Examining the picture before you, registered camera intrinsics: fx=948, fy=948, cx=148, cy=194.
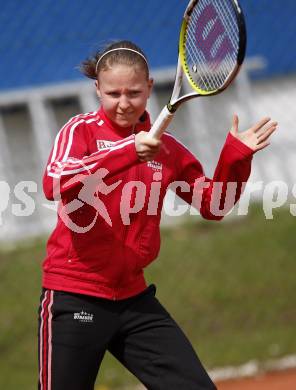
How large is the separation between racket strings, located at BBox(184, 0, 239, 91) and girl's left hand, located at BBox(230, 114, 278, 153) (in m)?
0.23

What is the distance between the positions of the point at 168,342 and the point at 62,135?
2.91 feet

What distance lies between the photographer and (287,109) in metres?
7.90

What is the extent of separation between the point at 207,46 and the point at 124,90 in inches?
16.2

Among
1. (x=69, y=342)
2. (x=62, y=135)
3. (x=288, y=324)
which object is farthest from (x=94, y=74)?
(x=288, y=324)

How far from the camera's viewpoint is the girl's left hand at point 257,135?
3.59 m

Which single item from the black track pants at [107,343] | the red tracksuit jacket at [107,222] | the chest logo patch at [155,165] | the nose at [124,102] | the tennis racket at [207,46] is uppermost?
the tennis racket at [207,46]

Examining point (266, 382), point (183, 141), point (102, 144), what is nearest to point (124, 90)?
point (102, 144)

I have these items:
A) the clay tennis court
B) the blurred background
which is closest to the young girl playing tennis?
the clay tennis court

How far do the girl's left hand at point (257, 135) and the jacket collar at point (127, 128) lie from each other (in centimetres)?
36

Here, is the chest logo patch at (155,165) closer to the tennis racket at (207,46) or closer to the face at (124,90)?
the face at (124,90)

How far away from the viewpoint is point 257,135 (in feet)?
11.9

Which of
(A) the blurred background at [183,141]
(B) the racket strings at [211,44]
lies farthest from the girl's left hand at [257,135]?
(A) the blurred background at [183,141]

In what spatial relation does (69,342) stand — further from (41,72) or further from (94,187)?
(41,72)

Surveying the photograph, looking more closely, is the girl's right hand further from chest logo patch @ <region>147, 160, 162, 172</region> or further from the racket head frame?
chest logo patch @ <region>147, 160, 162, 172</region>
